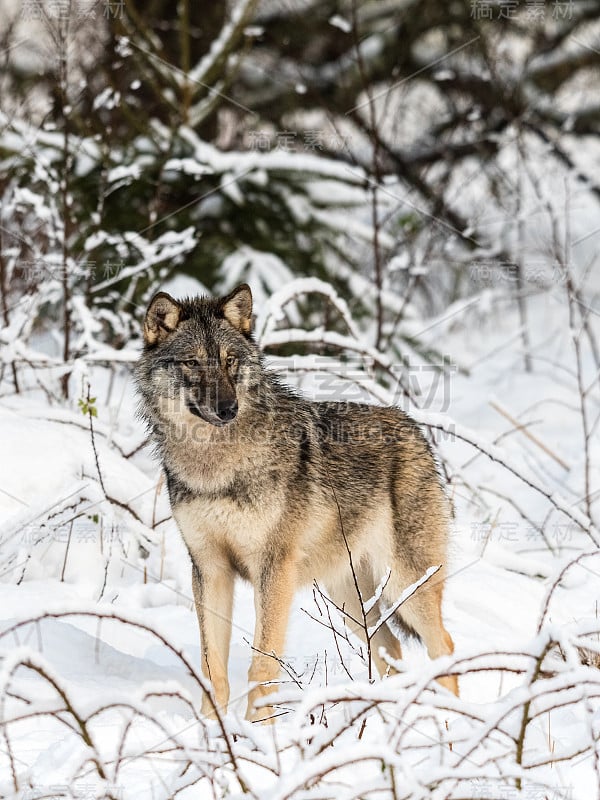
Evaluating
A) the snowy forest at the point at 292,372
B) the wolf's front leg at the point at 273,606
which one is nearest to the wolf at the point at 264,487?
the wolf's front leg at the point at 273,606

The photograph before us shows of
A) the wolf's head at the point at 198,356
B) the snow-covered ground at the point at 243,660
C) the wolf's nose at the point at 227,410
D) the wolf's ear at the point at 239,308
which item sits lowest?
the snow-covered ground at the point at 243,660

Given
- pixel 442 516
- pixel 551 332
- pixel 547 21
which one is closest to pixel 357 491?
pixel 442 516

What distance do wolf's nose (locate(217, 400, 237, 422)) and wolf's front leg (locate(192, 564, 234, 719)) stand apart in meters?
0.75

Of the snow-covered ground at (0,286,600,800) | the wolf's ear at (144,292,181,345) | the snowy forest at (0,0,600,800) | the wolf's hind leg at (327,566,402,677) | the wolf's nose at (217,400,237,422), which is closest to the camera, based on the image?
the snow-covered ground at (0,286,600,800)

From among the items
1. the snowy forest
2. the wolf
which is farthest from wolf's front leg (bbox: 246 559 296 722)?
the snowy forest

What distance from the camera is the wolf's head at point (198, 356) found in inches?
154

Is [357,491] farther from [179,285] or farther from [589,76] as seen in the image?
[589,76]

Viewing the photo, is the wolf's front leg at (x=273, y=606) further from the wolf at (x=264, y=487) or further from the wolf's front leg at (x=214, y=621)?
the wolf's front leg at (x=214, y=621)

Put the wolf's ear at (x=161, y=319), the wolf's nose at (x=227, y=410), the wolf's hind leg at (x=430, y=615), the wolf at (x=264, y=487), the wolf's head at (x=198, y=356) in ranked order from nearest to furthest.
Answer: the wolf's nose at (x=227, y=410) → the wolf's head at (x=198, y=356) → the wolf at (x=264, y=487) → the wolf's ear at (x=161, y=319) → the wolf's hind leg at (x=430, y=615)

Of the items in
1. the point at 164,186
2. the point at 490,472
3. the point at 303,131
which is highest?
the point at 303,131

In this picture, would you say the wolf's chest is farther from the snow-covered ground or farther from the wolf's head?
the snow-covered ground

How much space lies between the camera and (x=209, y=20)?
429 inches

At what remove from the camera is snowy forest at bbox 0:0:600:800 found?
2.06 m

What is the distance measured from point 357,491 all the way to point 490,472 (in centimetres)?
368
